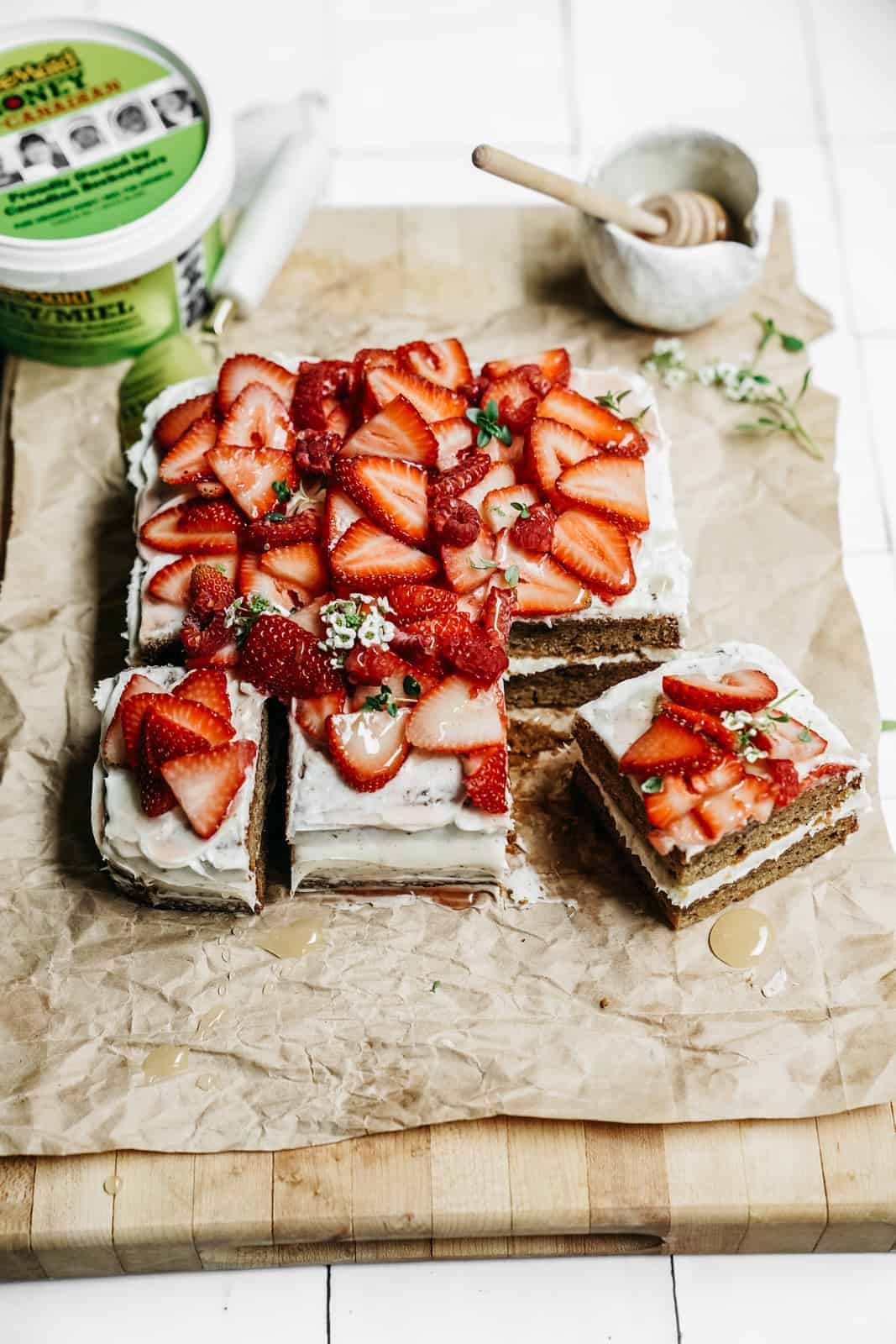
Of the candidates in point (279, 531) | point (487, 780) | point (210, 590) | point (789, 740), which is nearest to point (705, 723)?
point (789, 740)

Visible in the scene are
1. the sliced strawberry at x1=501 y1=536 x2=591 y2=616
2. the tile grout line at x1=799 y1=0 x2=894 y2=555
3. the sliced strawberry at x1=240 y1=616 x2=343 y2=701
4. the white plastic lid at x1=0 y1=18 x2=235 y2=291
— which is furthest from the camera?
the tile grout line at x1=799 y1=0 x2=894 y2=555

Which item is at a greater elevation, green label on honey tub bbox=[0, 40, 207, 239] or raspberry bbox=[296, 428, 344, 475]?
green label on honey tub bbox=[0, 40, 207, 239]

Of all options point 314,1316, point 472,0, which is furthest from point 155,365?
point 314,1316

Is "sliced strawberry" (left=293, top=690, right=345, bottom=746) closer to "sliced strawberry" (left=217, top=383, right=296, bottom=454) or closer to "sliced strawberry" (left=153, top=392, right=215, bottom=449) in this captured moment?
"sliced strawberry" (left=217, top=383, right=296, bottom=454)

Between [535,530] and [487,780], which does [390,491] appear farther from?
[487,780]

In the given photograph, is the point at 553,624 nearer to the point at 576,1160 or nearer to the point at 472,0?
the point at 576,1160

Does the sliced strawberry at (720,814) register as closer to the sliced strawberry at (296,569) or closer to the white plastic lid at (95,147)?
the sliced strawberry at (296,569)

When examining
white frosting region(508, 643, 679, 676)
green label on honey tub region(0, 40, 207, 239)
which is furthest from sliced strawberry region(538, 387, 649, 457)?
green label on honey tub region(0, 40, 207, 239)
